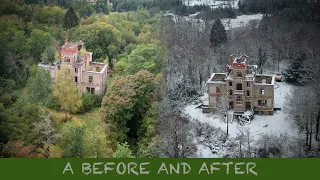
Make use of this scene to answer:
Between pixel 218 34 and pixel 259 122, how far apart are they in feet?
3.77

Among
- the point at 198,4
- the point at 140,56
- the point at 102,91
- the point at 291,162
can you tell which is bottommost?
the point at 291,162

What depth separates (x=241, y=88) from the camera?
6070 mm

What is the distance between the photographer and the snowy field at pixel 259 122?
549 centimetres

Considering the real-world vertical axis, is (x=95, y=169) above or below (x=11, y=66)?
below

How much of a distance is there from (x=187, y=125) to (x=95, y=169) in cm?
109

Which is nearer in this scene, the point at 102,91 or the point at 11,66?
the point at 102,91

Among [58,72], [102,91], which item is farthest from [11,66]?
[102,91]

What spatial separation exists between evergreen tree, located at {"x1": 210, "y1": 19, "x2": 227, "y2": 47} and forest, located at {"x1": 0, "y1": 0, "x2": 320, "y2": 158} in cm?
1

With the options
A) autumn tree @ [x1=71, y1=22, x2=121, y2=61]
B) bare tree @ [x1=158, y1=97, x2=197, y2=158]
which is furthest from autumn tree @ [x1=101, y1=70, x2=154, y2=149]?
autumn tree @ [x1=71, y1=22, x2=121, y2=61]

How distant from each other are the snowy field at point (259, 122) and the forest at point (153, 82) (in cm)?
8

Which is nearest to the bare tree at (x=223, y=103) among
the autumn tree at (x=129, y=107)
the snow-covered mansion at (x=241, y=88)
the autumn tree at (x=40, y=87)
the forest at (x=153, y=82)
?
the snow-covered mansion at (x=241, y=88)

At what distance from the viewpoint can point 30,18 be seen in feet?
25.7

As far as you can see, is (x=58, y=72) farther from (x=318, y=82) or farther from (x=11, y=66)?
(x=318, y=82)

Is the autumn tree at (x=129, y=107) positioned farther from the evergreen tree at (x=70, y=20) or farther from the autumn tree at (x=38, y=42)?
the evergreen tree at (x=70, y=20)
